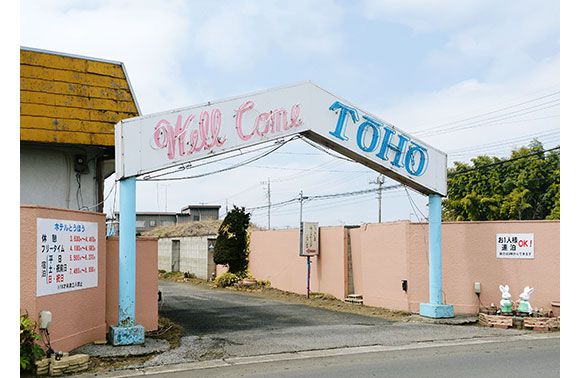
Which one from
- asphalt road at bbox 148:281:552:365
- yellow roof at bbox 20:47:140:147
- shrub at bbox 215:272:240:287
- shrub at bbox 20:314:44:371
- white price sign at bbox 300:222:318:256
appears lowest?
shrub at bbox 215:272:240:287

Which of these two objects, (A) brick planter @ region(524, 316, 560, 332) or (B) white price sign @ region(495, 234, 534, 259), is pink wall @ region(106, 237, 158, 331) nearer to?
(A) brick planter @ region(524, 316, 560, 332)

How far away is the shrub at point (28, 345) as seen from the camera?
28.8 feet

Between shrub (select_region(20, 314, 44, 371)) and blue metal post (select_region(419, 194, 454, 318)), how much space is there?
9507 mm

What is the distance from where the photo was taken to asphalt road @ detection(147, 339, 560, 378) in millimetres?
9164

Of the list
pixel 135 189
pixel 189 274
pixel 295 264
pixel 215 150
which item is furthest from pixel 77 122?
pixel 189 274

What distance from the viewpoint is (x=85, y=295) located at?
11.0 meters

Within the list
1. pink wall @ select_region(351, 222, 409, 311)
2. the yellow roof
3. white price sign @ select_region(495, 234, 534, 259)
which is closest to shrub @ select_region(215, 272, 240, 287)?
pink wall @ select_region(351, 222, 409, 311)

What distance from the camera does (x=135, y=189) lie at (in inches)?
470

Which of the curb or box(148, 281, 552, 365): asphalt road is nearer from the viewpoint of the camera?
the curb

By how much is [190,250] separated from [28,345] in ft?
80.9

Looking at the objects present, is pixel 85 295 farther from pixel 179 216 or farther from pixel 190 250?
pixel 179 216

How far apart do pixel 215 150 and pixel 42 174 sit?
407 cm

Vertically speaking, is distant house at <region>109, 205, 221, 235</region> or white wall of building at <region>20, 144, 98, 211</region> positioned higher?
white wall of building at <region>20, 144, 98, 211</region>

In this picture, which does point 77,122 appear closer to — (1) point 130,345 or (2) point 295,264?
(1) point 130,345
